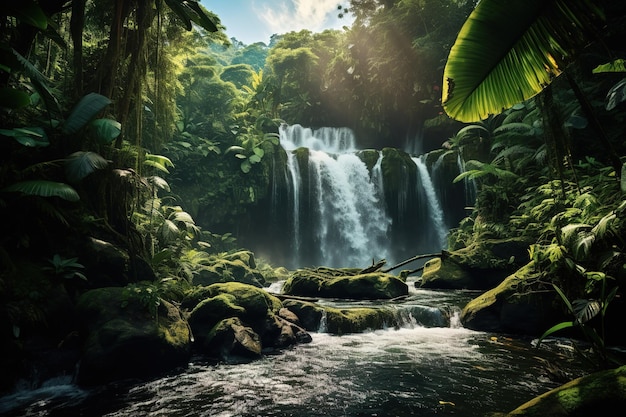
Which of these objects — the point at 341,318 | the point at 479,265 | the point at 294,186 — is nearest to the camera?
the point at 341,318

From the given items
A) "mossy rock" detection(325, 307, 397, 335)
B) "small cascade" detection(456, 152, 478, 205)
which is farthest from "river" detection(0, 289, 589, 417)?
"small cascade" detection(456, 152, 478, 205)

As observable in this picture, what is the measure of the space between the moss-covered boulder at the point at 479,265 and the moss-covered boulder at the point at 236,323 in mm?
7168

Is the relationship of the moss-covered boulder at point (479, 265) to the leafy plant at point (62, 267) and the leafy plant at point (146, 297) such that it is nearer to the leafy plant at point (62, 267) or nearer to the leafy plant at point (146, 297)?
the leafy plant at point (146, 297)

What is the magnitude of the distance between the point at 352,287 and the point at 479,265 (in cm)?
458

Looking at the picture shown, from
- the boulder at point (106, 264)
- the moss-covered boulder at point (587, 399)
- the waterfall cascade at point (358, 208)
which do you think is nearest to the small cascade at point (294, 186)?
the waterfall cascade at point (358, 208)

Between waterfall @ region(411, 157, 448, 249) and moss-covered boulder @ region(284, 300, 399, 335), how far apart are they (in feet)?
47.9

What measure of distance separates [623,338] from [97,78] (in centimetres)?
1158

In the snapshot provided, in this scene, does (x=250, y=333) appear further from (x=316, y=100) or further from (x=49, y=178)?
(x=316, y=100)

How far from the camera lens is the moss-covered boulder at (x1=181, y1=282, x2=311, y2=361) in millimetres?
6465

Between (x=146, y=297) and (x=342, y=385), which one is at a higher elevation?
(x=146, y=297)

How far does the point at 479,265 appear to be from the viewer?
40.4ft

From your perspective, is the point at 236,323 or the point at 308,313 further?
the point at 308,313

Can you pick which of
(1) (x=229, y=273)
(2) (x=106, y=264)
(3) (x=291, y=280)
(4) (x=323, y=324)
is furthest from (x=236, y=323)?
(1) (x=229, y=273)

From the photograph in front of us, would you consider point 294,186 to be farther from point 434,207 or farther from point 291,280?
point 291,280
